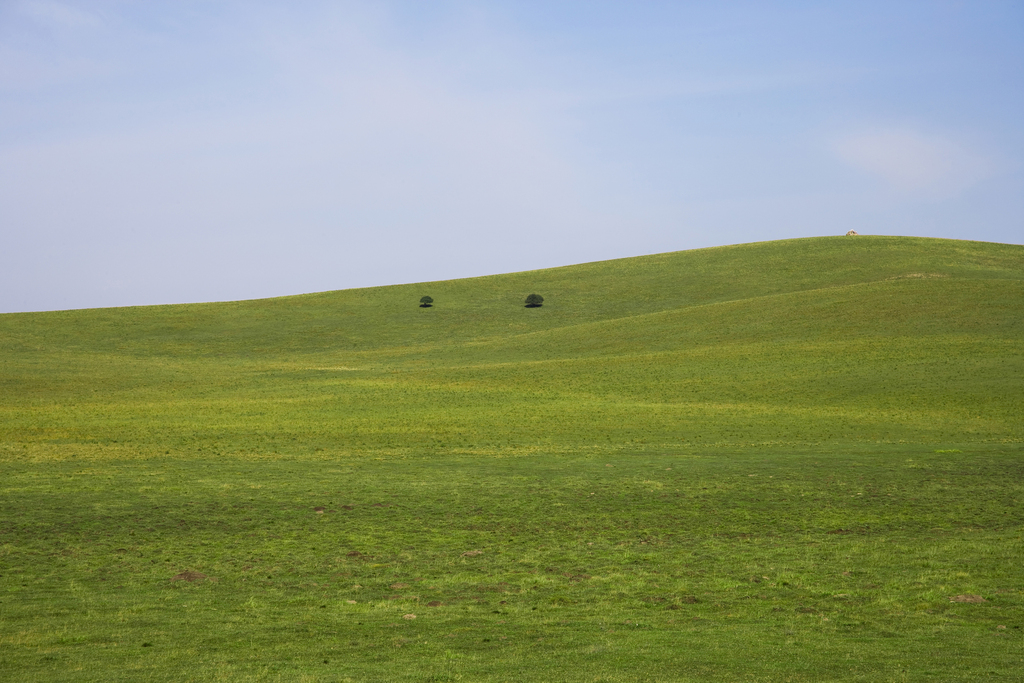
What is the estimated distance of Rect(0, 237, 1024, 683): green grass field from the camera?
13.9 m

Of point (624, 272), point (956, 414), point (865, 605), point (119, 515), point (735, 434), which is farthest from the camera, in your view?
point (624, 272)

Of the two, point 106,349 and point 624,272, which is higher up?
point 624,272

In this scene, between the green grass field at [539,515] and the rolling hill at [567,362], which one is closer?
the green grass field at [539,515]

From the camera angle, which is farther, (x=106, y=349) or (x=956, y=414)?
(x=106, y=349)

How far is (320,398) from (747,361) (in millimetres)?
28987

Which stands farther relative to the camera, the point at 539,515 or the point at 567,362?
the point at 567,362

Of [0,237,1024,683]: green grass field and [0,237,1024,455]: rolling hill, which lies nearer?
[0,237,1024,683]: green grass field

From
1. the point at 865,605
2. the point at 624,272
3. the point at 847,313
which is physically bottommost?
the point at 865,605

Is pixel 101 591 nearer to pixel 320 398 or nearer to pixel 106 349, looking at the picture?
pixel 320 398

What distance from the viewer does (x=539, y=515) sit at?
23391 millimetres

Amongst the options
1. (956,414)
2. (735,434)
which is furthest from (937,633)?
(956,414)

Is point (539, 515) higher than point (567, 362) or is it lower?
lower

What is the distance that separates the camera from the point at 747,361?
5616 centimetres

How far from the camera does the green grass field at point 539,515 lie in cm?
1391
